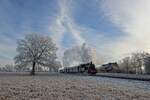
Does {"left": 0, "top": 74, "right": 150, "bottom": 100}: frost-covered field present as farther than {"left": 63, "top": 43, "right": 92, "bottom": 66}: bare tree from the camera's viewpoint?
No

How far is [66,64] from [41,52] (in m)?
53.0

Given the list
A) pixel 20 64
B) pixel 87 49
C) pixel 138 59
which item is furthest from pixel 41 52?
pixel 138 59

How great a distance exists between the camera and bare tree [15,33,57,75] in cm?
5822

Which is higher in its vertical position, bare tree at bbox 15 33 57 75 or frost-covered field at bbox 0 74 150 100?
bare tree at bbox 15 33 57 75

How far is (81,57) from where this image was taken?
97.9 m

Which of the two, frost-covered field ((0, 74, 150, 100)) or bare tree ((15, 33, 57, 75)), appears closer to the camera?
frost-covered field ((0, 74, 150, 100))

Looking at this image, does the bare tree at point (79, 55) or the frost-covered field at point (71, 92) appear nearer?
the frost-covered field at point (71, 92)

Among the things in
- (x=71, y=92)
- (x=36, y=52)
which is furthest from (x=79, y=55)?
(x=71, y=92)

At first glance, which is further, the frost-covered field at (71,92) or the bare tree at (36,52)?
the bare tree at (36,52)

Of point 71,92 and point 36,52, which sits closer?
point 71,92

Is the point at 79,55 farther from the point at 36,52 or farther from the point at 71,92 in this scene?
the point at 71,92

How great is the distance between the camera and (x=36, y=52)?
59.4m

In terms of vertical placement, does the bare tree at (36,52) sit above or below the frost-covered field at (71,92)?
above

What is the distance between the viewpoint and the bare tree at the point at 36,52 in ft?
191
